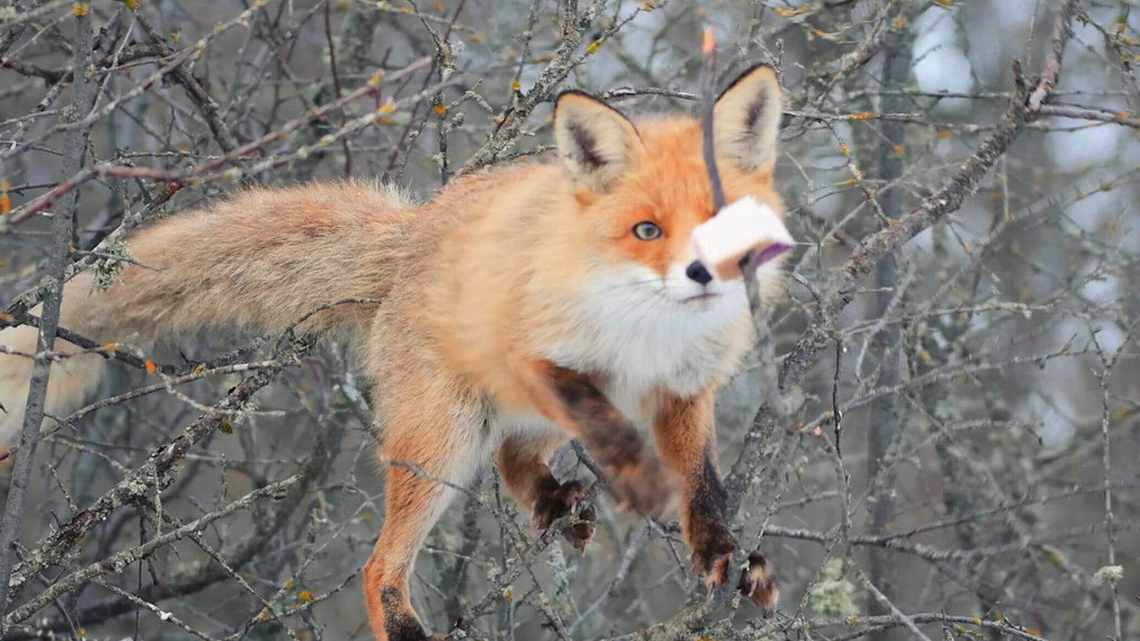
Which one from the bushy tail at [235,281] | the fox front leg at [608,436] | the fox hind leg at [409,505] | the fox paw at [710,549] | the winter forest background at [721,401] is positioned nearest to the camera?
the fox front leg at [608,436]

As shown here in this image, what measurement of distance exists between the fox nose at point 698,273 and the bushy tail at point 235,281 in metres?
1.97

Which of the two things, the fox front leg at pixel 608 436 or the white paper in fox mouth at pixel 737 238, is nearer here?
the white paper in fox mouth at pixel 737 238

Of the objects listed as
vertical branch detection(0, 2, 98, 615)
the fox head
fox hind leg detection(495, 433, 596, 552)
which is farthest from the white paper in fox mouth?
vertical branch detection(0, 2, 98, 615)

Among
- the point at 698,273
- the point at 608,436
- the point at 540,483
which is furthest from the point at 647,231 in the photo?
the point at 540,483

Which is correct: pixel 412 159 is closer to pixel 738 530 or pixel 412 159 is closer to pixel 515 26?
pixel 515 26

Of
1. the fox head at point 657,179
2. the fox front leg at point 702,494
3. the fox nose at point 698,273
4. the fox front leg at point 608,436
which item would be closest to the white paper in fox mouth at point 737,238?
the fox nose at point 698,273

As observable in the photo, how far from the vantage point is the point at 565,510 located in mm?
4883

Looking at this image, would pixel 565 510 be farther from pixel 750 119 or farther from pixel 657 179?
pixel 750 119

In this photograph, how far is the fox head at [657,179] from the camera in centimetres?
366

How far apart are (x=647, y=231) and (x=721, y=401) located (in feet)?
11.3

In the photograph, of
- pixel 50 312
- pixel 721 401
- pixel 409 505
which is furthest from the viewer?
pixel 721 401

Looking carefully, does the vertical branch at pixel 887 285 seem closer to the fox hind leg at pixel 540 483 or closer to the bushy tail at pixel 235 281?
the fox hind leg at pixel 540 483

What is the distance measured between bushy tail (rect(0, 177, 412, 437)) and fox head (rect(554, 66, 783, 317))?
1.41 m

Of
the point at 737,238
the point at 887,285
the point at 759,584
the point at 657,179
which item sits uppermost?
the point at 887,285
